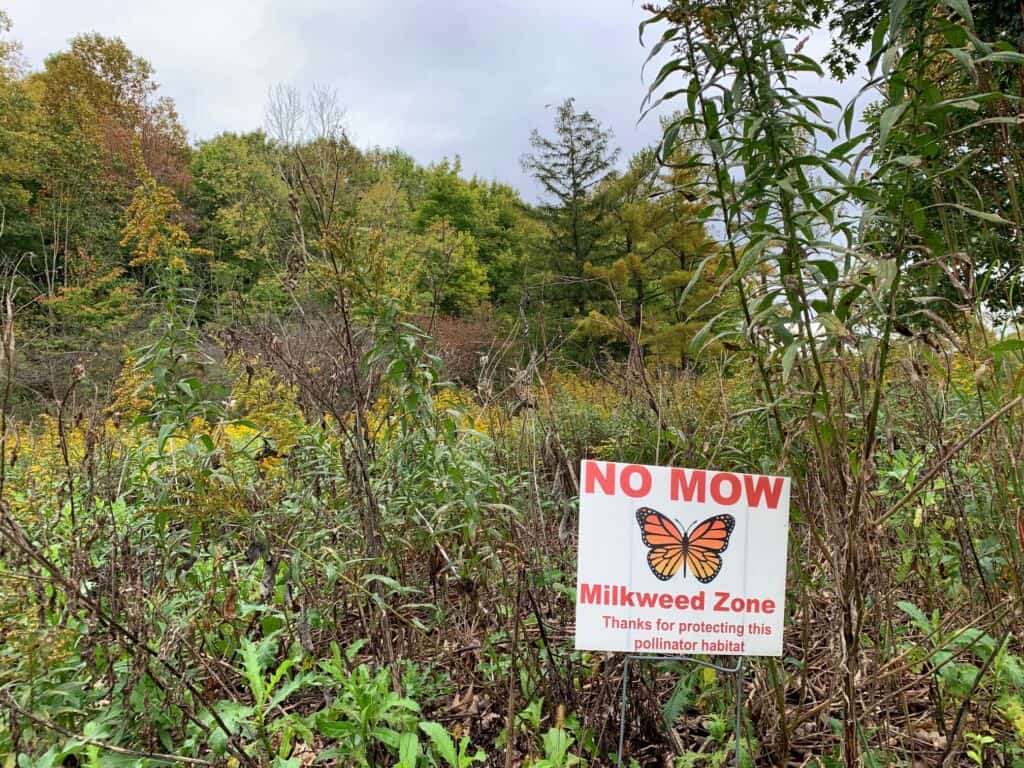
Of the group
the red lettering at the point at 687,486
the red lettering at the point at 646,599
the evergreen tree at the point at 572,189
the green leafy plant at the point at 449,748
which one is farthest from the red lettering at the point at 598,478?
the evergreen tree at the point at 572,189

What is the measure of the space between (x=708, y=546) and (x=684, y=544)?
0.06 meters

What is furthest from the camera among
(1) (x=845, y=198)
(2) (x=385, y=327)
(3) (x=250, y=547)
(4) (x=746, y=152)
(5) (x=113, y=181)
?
(5) (x=113, y=181)

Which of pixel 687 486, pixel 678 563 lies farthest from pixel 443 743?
pixel 687 486

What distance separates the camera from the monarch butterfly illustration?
139 centimetres

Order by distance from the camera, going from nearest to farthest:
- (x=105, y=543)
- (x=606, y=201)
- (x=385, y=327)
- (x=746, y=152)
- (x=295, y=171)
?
(x=746, y=152)
(x=385, y=327)
(x=295, y=171)
(x=105, y=543)
(x=606, y=201)

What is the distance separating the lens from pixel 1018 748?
1.48m

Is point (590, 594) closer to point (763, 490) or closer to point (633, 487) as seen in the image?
point (633, 487)

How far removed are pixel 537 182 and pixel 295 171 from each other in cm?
2182

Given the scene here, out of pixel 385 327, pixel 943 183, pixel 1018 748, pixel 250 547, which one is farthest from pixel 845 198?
pixel 250 547

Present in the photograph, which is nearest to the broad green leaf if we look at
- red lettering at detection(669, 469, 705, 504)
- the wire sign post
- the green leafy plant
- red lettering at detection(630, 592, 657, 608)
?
the green leafy plant

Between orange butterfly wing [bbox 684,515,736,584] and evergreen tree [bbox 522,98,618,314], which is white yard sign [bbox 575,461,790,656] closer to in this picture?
orange butterfly wing [bbox 684,515,736,584]

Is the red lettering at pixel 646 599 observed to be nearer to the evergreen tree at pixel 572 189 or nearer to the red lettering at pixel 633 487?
the red lettering at pixel 633 487

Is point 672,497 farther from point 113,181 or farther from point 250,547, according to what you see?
point 113,181

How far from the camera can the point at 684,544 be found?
1390 mm
